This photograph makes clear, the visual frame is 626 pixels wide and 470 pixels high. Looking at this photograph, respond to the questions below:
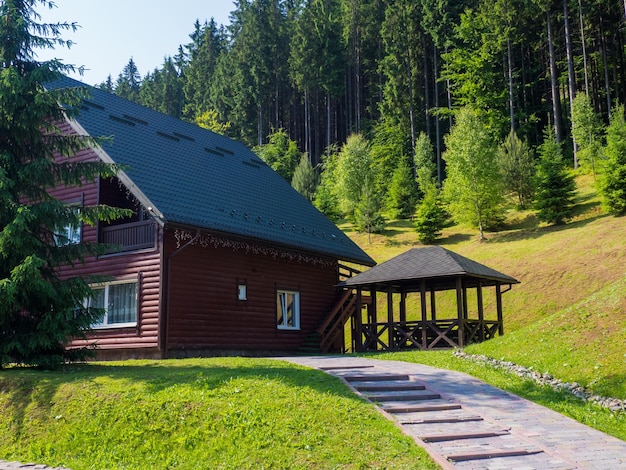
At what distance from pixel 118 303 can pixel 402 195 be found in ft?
101

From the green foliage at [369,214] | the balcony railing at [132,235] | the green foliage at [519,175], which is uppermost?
the green foliage at [519,175]

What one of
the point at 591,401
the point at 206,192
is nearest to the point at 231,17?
the point at 206,192

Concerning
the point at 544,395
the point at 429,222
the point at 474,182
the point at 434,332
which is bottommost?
the point at 544,395

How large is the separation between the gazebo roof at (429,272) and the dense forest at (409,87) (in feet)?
50.8

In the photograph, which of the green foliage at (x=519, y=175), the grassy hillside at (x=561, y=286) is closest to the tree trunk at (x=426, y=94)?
the grassy hillside at (x=561, y=286)

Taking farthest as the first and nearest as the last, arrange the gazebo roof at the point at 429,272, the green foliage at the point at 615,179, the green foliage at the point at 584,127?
1. the green foliage at the point at 584,127
2. the green foliage at the point at 615,179
3. the gazebo roof at the point at 429,272

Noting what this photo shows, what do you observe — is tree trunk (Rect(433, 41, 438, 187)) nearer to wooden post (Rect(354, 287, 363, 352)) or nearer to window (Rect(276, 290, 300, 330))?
wooden post (Rect(354, 287, 363, 352))

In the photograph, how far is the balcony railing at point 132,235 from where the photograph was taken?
652 inches

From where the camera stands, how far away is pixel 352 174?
1741 inches

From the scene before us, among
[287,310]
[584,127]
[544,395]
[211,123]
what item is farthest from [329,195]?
[544,395]

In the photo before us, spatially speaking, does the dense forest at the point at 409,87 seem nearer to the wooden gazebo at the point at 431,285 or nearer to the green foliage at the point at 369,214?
the green foliage at the point at 369,214

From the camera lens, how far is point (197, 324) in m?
16.6

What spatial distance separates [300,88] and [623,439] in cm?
5317

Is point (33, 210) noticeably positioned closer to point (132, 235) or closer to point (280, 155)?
point (132, 235)
